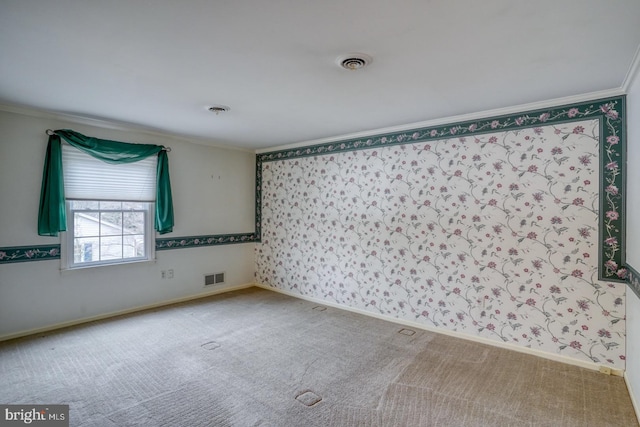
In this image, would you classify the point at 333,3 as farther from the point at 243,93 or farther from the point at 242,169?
the point at 242,169

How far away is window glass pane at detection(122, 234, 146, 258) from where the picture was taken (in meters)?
4.05

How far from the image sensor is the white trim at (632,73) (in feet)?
6.60

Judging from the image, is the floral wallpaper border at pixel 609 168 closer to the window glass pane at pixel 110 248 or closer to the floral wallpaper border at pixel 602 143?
the floral wallpaper border at pixel 602 143

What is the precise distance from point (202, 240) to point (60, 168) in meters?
1.88

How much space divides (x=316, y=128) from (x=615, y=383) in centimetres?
353

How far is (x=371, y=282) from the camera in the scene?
4.03 meters

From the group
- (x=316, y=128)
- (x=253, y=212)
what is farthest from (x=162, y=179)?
(x=316, y=128)

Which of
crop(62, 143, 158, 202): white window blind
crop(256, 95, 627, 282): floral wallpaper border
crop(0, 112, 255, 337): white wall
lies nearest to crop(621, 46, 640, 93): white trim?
crop(256, 95, 627, 282): floral wallpaper border

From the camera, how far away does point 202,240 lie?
187 inches

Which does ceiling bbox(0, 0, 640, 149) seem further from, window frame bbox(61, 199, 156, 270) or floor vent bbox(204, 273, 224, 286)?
floor vent bbox(204, 273, 224, 286)

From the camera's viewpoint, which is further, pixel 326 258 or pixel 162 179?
pixel 326 258

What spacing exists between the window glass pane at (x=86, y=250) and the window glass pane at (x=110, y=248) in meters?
Answer: 0.05

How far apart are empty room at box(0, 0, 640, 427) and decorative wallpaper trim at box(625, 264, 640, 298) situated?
0.04 meters

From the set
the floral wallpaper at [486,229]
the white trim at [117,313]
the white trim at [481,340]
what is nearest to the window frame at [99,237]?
the white trim at [117,313]
